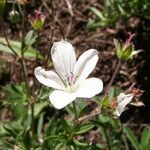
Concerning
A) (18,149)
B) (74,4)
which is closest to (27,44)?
(18,149)

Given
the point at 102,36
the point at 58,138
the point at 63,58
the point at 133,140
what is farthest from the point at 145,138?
the point at 102,36

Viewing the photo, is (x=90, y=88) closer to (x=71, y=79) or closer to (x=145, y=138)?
(x=71, y=79)

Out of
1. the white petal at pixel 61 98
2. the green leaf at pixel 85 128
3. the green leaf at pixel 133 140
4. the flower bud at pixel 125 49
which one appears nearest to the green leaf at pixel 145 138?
the green leaf at pixel 133 140

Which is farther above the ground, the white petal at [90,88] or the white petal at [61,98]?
the white petal at [90,88]

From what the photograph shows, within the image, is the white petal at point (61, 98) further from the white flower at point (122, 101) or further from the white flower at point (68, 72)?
the white flower at point (122, 101)

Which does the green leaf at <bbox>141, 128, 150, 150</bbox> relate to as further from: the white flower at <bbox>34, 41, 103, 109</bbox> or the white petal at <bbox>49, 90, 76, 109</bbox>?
the white petal at <bbox>49, 90, 76, 109</bbox>

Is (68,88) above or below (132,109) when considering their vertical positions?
above

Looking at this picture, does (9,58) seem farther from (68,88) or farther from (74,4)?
(68,88)
